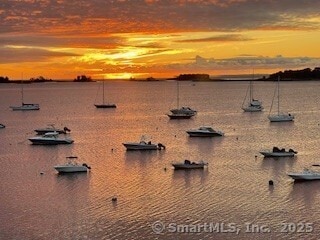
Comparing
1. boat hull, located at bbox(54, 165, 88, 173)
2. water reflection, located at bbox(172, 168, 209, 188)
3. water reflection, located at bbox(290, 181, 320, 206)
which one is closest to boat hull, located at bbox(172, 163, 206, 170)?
water reflection, located at bbox(172, 168, 209, 188)

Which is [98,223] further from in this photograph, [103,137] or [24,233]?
[103,137]

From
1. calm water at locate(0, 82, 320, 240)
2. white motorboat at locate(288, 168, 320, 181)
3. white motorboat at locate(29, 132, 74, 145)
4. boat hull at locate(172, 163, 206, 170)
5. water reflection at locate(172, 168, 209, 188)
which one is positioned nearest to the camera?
calm water at locate(0, 82, 320, 240)

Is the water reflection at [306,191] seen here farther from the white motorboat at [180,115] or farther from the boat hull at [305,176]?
the white motorboat at [180,115]

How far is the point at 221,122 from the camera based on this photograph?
10988 cm

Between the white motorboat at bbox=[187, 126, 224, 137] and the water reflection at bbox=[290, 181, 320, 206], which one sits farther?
the white motorboat at bbox=[187, 126, 224, 137]

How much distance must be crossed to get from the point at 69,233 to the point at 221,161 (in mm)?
27344

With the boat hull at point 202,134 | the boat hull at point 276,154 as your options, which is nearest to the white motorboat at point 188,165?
the boat hull at point 276,154

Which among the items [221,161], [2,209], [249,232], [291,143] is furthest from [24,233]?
[291,143]

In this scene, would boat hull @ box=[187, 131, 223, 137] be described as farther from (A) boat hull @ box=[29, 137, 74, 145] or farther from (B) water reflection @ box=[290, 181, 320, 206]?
(B) water reflection @ box=[290, 181, 320, 206]

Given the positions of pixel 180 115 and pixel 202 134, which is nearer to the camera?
pixel 202 134

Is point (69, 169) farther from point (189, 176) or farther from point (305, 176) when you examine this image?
point (305, 176)


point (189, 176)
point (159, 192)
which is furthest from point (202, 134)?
point (159, 192)

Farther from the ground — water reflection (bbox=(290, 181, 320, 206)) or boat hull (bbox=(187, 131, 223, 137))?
boat hull (bbox=(187, 131, 223, 137))

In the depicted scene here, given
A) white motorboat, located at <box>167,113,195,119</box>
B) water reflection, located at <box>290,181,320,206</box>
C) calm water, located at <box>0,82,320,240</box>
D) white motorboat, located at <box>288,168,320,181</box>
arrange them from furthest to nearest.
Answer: white motorboat, located at <box>167,113,195,119</box> < white motorboat, located at <box>288,168,320,181</box> < water reflection, located at <box>290,181,320,206</box> < calm water, located at <box>0,82,320,240</box>
